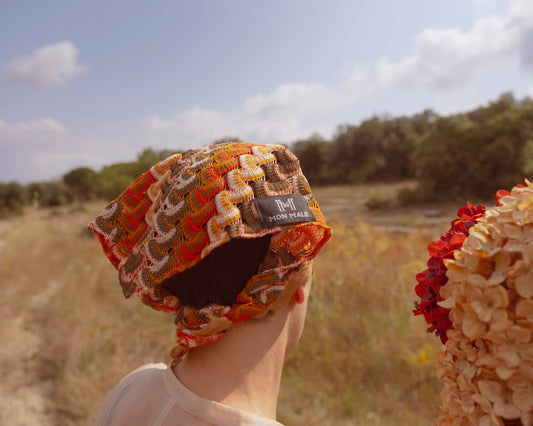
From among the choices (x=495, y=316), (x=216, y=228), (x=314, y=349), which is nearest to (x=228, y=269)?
(x=216, y=228)

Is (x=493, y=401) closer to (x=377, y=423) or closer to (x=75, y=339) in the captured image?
(x=377, y=423)

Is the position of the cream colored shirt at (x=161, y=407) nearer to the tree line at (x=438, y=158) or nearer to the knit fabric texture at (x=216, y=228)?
the knit fabric texture at (x=216, y=228)

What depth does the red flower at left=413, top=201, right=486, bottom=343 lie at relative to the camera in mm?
1108

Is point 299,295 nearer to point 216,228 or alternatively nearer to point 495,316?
point 216,228

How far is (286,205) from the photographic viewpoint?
1316 mm

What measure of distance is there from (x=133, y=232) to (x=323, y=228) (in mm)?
761

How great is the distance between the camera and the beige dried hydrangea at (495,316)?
87cm

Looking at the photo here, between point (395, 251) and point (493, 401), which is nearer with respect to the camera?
point (493, 401)

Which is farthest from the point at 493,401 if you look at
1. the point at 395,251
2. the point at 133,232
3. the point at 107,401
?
the point at 395,251

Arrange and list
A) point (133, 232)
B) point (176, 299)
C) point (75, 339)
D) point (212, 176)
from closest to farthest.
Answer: point (212, 176) < point (176, 299) < point (133, 232) < point (75, 339)

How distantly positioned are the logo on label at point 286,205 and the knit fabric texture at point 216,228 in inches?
2.0

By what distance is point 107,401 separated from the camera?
5.62 ft

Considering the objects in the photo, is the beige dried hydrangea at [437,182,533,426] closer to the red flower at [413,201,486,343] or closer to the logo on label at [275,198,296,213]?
the red flower at [413,201,486,343]

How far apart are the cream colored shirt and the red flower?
0.61 metres
